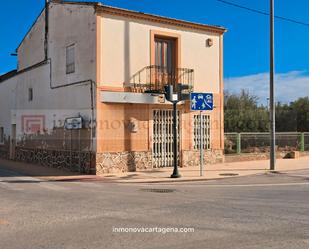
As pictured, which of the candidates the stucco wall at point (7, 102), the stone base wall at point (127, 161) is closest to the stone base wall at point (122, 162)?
the stone base wall at point (127, 161)

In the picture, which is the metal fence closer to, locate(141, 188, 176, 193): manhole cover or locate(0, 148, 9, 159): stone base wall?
locate(141, 188, 176, 193): manhole cover

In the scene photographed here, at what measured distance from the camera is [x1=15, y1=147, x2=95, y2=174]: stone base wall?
1708 cm

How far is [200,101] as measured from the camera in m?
16.1

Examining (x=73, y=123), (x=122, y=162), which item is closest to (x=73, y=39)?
(x=73, y=123)

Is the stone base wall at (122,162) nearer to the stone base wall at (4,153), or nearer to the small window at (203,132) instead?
the small window at (203,132)

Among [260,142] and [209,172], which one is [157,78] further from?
[260,142]

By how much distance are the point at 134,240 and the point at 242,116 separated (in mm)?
28111

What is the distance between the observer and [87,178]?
15.5 m

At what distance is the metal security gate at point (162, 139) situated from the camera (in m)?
18.3

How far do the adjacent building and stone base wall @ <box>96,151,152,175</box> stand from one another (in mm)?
39

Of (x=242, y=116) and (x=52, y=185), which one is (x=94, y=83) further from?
(x=242, y=116)

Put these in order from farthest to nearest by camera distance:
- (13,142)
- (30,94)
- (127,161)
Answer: (13,142) < (30,94) < (127,161)

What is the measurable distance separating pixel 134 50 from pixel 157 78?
1.60 m

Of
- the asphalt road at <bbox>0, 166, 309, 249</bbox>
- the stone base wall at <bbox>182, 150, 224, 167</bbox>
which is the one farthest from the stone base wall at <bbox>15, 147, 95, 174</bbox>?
the stone base wall at <bbox>182, 150, 224, 167</bbox>
